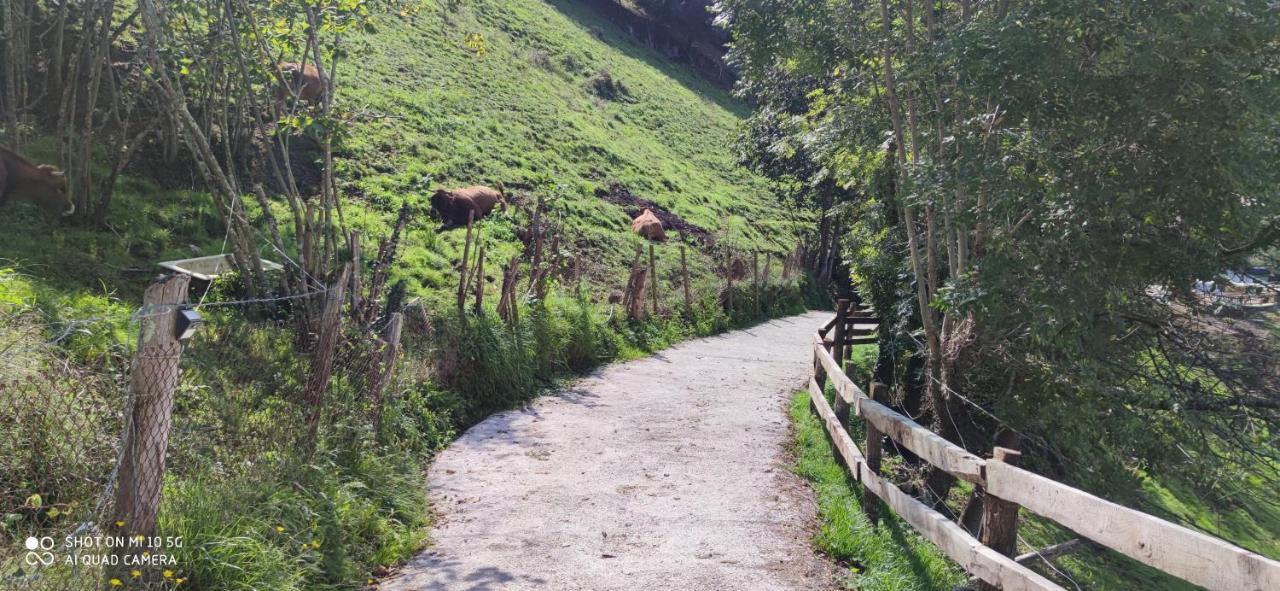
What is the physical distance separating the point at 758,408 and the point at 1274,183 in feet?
22.1

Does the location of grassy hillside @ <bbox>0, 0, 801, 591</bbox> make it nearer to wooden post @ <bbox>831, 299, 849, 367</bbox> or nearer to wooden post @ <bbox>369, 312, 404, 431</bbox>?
wooden post @ <bbox>369, 312, 404, 431</bbox>

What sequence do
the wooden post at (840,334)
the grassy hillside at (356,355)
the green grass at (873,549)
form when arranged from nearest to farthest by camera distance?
1. the grassy hillside at (356,355)
2. the green grass at (873,549)
3. the wooden post at (840,334)

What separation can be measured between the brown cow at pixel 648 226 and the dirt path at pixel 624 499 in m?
9.29

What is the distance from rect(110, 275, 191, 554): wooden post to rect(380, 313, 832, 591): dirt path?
64.8 inches

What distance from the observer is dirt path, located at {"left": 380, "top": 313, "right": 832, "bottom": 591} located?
5488 mm

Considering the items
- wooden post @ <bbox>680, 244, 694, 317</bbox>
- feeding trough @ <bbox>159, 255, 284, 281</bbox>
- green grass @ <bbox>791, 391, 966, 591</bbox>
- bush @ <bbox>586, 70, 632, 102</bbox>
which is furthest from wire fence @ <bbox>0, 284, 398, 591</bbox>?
bush @ <bbox>586, 70, 632, 102</bbox>

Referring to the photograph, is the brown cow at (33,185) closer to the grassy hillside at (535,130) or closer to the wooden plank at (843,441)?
the grassy hillside at (535,130)

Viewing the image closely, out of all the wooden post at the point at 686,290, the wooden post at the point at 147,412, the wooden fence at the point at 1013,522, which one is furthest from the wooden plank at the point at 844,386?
the wooden post at the point at 686,290

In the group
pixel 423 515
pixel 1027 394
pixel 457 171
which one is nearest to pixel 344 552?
pixel 423 515

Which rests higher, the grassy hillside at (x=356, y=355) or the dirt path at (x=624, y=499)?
the grassy hillside at (x=356, y=355)

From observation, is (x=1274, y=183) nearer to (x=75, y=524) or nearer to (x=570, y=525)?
(x=570, y=525)

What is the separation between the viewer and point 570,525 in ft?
20.9

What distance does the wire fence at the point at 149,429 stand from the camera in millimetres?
4004

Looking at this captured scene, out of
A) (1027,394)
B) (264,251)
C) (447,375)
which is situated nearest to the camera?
(1027,394)
